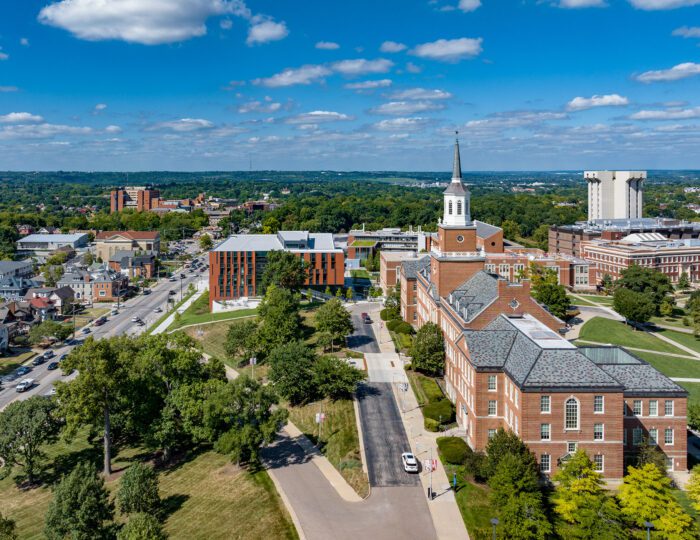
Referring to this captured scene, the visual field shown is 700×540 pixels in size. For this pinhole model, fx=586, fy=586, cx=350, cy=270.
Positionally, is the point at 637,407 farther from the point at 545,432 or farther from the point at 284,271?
the point at 284,271

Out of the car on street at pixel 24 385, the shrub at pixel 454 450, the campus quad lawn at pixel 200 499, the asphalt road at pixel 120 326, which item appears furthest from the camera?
the asphalt road at pixel 120 326

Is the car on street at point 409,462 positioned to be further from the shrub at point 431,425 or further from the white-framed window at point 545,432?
the white-framed window at point 545,432

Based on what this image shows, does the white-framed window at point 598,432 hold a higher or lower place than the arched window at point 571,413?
lower

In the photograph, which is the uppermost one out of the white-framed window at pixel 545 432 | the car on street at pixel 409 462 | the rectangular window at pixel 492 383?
the rectangular window at pixel 492 383

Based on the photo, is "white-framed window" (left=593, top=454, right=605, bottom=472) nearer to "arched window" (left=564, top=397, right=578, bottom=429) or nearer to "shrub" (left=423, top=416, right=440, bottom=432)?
"arched window" (left=564, top=397, right=578, bottom=429)

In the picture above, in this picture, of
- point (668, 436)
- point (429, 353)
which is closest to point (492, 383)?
point (668, 436)

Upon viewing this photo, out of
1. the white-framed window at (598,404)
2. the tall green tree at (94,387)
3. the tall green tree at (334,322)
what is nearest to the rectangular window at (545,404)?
the white-framed window at (598,404)

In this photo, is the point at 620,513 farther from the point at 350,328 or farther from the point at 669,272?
the point at 669,272
